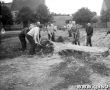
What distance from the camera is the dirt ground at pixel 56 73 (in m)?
4.56

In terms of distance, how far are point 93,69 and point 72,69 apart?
708mm

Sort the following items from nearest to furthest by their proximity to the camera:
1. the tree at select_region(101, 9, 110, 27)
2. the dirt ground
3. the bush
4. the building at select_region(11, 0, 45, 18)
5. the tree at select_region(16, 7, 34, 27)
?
the dirt ground < the bush < the tree at select_region(101, 9, 110, 27) < the tree at select_region(16, 7, 34, 27) < the building at select_region(11, 0, 45, 18)

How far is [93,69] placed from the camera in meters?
5.68

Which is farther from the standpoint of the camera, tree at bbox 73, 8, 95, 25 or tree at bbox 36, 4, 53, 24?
tree at bbox 73, 8, 95, 25

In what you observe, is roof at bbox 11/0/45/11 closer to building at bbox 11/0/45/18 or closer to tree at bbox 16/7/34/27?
building at bbox 11/0/45/18

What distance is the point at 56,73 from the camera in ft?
17.8

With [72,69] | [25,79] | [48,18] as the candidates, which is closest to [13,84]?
[25,79]

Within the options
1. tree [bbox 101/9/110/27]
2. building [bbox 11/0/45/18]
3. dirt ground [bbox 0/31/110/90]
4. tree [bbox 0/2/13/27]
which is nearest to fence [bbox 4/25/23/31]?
tree [bbox 0/2/13/27]

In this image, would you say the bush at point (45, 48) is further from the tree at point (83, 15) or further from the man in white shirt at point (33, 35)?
the tree at point (83, 15)

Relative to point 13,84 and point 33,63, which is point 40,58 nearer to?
point 33,63

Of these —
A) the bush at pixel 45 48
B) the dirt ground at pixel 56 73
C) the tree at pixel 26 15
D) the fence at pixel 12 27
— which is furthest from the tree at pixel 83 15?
the dirt ground at pixel 56 73

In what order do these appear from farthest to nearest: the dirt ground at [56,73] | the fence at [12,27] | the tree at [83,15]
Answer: the fence at [12,27]
the tree at [83,15]
the dirt ground at [56,73]

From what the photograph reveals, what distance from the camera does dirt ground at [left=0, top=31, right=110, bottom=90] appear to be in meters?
4.56

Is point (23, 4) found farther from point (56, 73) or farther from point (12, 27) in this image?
point (56, 73)
